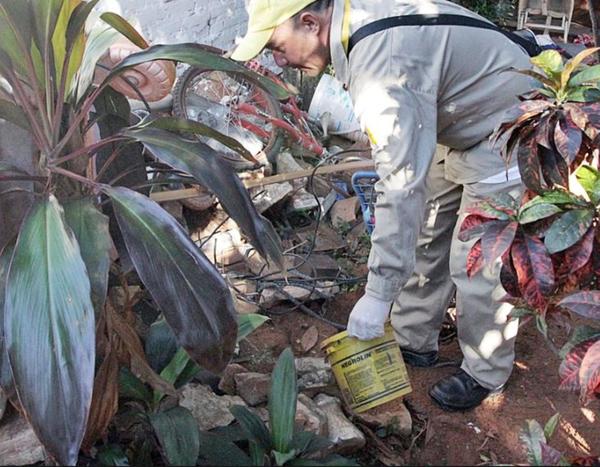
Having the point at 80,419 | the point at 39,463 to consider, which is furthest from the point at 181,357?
the point at 80,419

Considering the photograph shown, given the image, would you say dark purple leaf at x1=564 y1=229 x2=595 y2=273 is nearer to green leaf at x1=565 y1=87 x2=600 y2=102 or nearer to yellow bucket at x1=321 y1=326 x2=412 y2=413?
green leaf at x1=565 y1=87 x2=600 y2=102

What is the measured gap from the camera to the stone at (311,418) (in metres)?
2.59

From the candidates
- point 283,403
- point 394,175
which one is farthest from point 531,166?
point 283,403

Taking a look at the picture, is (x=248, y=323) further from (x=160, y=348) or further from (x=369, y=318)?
(x=369, y=318)

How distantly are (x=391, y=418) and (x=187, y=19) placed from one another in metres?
3.91

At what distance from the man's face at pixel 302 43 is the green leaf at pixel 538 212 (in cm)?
111

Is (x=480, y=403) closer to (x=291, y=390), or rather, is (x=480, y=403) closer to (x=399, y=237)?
(x=399, y=237)

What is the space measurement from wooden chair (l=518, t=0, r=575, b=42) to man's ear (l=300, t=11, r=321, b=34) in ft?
18.2

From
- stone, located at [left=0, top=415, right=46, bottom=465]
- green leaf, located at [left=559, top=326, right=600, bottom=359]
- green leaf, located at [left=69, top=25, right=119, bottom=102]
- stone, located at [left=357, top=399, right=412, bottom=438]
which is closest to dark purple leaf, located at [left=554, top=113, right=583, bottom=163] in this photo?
green leaf, located at [left=559, top=326, right=600, bottom=359]

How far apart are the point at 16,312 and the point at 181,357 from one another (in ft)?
2.41

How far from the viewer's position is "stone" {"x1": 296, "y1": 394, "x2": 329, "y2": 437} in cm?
259

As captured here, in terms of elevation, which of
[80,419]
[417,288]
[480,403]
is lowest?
[480,403]

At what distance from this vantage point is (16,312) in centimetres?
169

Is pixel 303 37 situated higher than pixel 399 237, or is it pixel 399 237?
pixel 303 37
